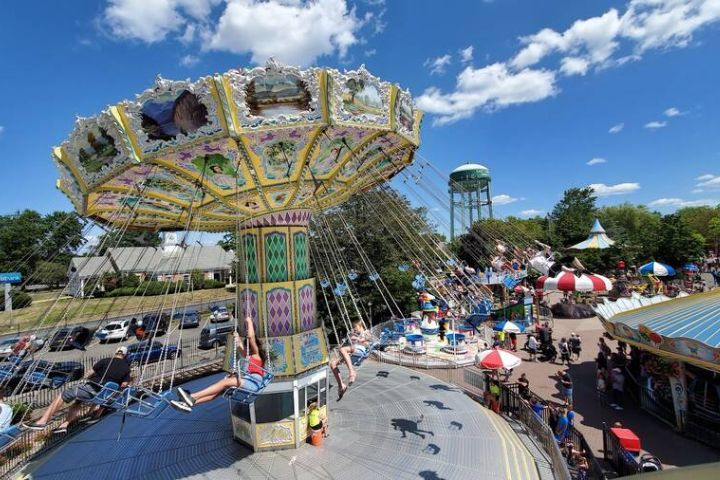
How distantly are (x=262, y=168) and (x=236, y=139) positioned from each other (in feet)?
4.63

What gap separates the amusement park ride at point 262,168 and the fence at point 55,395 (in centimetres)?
281

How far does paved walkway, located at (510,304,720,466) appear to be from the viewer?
8.88 m

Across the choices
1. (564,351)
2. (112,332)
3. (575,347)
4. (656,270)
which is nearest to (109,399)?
(564,351)

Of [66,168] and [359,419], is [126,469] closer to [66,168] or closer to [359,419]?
[359,419]

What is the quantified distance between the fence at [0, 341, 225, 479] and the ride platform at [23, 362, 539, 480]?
1.76 feet

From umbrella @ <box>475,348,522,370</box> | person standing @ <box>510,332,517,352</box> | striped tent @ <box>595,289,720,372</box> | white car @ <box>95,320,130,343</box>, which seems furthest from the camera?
white car @ <box>95,320,130,343</box>

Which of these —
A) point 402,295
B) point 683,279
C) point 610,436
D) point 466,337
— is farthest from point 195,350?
point 683,279

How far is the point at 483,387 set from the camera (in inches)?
503

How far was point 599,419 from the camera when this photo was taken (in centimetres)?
1068

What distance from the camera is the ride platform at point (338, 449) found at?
7.96 meters

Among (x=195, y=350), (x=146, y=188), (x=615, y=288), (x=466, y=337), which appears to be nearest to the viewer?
(x=146, y=188)

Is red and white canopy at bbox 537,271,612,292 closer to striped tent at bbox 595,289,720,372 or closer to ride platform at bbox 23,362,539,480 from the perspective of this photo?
striped tent at bbox 595,289,720,372

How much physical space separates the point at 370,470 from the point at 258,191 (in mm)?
6263

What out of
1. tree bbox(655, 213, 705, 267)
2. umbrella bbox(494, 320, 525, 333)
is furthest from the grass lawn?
tree bbox(655, 213, 705, 267)
